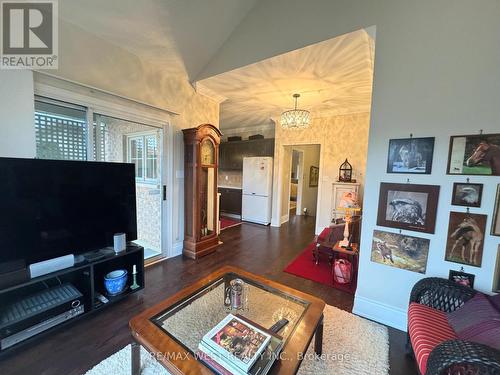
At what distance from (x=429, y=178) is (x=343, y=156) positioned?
9.05 ft

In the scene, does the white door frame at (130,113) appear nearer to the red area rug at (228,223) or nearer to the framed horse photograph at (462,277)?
the red area rug at (228,223)

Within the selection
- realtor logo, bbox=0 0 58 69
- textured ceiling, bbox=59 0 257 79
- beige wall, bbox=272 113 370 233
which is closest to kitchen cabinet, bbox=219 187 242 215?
beige wall, bbox=272 113 370 233

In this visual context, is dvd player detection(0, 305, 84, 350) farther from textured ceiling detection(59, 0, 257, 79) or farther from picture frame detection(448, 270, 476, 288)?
picture frame detection(448, 270, 476, 288)

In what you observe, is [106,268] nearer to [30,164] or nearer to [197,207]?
Result: [30,164]

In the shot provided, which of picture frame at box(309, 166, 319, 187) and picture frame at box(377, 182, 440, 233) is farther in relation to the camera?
picture frame at box(309, 166, 319, 187)

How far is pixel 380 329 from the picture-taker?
178 cm

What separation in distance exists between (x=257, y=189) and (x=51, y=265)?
4.04 m

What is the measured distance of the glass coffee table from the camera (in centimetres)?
101

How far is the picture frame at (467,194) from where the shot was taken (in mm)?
1477

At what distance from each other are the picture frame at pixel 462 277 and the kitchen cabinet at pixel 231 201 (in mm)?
4459

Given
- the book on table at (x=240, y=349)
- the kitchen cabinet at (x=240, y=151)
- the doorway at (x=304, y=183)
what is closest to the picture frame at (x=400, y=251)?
the book on table at (x=240, y=349)

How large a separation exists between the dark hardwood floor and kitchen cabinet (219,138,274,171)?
2.18 m

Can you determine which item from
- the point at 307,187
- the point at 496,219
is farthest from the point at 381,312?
the point at 307,187

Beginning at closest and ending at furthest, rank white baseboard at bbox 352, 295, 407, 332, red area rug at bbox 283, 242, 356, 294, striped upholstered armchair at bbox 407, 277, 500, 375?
striped upholstered armchair at bbox 407, 277, 500, 375 → white baseboard at bbox 352, 295, 407, 332 → red area rug at bbox 283, 242, 356, 294
